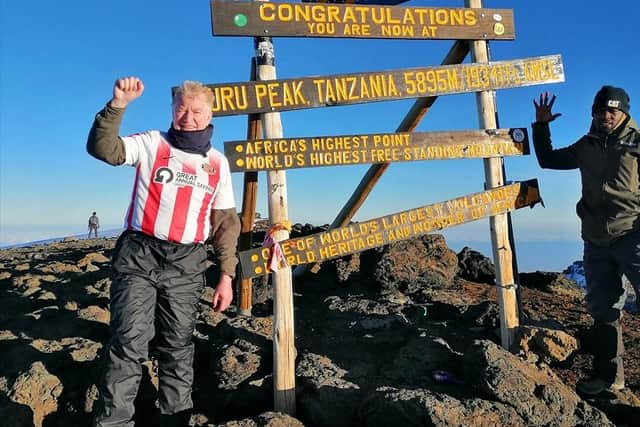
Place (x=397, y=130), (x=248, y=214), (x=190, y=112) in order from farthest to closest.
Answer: (x=397, y=130) → (x=248, y=214) → (x=190, y=112)

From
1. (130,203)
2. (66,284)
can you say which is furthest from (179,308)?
(66,284)

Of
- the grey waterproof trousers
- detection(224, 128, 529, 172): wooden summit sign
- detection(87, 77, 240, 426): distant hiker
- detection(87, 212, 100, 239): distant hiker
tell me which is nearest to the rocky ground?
the grey waterproof trousers

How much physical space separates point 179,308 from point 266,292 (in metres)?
3.03

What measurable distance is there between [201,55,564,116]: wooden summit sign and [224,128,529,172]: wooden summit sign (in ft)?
1.07

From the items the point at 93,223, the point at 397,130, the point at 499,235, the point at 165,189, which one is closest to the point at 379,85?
the point at 397,130

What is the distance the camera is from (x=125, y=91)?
3020mm

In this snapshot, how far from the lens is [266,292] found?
6.53 m

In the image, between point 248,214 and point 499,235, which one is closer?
point 499,235

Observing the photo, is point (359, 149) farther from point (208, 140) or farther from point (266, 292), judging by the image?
point (266, 292)

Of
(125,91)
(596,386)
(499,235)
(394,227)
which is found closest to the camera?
(125,91)

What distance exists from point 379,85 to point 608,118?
6.94 ft

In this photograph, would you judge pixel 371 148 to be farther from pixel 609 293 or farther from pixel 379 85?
pixel 609 293

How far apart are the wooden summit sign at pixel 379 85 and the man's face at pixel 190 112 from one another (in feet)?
2.31

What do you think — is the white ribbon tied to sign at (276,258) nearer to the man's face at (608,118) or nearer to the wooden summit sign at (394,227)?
the wooden summit sign at (394,227)
